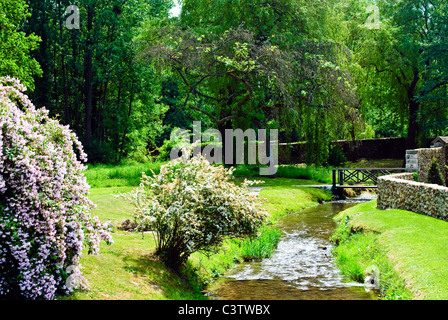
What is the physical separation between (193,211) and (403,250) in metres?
5.27

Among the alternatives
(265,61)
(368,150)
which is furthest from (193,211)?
(368,150)

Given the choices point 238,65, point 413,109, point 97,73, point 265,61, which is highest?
point 97,73

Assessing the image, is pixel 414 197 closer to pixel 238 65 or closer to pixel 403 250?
pixel 403 250

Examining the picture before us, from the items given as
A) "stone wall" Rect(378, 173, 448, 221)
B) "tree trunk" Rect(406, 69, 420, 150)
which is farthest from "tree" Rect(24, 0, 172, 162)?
"tree trunk" Rect(406, 69, 420, 150)

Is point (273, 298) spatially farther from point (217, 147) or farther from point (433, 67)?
point (433, 67)

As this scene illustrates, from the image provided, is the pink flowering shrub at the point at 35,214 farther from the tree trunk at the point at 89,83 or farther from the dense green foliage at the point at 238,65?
the tree trunk at the point at 89,83

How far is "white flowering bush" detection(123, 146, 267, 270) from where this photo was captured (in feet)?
30.4

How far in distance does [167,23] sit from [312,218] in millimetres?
17314

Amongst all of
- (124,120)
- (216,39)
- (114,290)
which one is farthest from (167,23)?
(114,290)

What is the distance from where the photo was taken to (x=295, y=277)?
433 inches

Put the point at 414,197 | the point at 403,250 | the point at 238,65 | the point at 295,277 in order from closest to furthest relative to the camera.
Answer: the point at 403,250, the point at 295,277, the point at 414,197, the point at 238,65

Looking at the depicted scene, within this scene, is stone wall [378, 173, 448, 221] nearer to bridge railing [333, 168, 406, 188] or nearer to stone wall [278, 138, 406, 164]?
bridge railing [333, 168, 406, 188]

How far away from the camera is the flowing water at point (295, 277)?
9594 millimetres

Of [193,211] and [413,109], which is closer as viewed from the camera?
[193,211]
